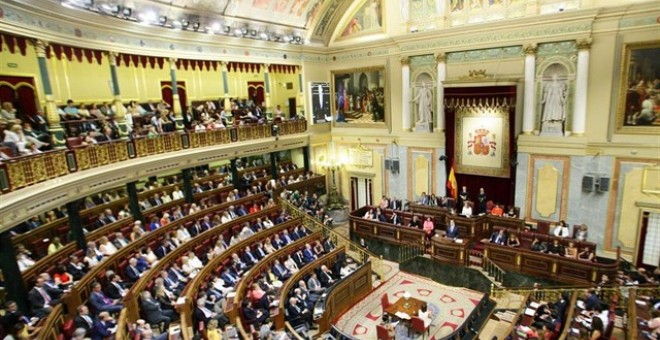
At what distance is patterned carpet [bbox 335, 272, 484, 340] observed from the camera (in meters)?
9.38

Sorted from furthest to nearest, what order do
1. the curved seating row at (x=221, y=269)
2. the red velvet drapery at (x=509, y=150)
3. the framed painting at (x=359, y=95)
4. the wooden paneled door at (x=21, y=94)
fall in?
the framed painting at (x=359, y=95), the red velvet drapery at (x=509, y=150), the wooden paneled door at (x=21, y=94), the curved seating row at (x=221, y=269)

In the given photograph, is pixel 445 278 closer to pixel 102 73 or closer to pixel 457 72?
pixel 457 72

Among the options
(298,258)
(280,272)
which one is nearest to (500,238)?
(298,258)

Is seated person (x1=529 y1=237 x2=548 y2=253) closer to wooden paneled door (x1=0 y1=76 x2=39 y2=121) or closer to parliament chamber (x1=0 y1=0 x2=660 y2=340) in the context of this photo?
parliament chamber (x1=0 y1=0 x2=660 y2=340)

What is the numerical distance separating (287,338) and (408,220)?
7864 millimetres

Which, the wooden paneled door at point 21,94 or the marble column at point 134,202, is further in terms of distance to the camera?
the marble column at point 134,202

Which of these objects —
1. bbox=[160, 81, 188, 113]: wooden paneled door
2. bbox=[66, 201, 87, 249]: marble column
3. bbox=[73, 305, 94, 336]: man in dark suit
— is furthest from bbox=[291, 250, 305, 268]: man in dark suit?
bbox=[160, 81, 188, 113]: wooden paneled door

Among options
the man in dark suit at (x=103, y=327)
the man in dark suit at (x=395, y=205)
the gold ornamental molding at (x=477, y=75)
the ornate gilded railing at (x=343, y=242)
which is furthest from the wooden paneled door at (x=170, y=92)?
the gold ornamental molding at (x=477, y=75)

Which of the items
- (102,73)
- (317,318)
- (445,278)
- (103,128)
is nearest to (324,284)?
(317,318)

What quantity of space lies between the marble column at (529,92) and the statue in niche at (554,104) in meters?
0.34

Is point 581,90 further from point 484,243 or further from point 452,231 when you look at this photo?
point 452,231

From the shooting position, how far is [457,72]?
14.8m

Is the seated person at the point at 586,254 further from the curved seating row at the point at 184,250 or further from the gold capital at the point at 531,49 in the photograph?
the curved seating row at the point at 184,250

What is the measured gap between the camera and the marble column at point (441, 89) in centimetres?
1496
